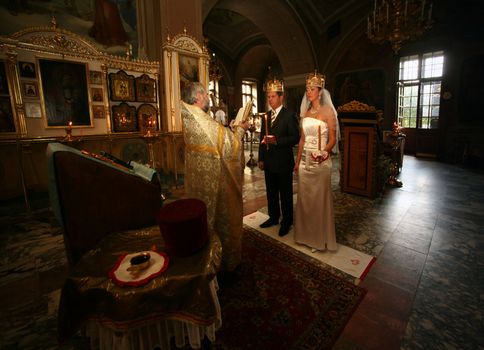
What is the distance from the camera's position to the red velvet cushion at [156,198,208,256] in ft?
4.32

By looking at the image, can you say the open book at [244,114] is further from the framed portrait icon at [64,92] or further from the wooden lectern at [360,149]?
the framed portrait icon at [64,92]

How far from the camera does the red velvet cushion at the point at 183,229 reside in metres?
1.32

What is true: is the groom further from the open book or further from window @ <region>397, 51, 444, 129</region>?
window @ <region>397, 51, 444, 129</region>

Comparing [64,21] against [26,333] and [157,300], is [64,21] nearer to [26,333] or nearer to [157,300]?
[26,333]

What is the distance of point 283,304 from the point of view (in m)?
2.22

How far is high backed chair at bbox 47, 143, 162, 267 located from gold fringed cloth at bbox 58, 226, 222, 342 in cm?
30

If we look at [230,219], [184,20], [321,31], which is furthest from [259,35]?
[230,219]

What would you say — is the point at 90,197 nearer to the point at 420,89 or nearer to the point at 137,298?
the point at 137,298

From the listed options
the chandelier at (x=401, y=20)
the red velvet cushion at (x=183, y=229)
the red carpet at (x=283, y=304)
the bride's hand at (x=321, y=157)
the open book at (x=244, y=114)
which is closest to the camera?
the red velvet cushion at (x=183, y=229)

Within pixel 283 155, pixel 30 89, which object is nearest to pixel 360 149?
pixel 283 155

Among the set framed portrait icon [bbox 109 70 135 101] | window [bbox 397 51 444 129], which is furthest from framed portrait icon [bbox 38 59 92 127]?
window [bbox 397 51 444 129]

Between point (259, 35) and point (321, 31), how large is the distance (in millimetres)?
5062

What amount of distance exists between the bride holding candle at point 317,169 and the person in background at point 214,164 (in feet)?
3.69

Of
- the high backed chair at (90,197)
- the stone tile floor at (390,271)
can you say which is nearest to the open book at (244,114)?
the high backed chair at (90,197)
